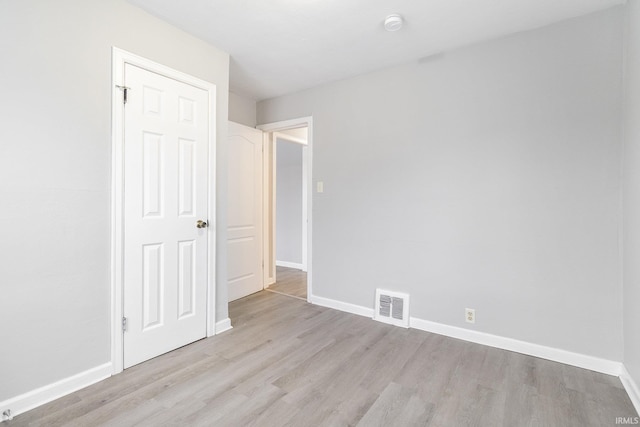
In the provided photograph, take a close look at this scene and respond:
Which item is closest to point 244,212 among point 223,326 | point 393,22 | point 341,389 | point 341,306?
point 223,326

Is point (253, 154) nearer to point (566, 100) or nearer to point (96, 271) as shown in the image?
point (96, 271)

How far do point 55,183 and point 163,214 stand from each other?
0.66m

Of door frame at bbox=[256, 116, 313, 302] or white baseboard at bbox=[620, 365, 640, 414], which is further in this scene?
door frame at bbox=[256, 116, 313, 302]

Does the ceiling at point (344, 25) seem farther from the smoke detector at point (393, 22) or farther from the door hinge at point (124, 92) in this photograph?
the door hinge at point (124, 92)

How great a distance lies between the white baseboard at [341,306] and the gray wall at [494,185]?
6 cm

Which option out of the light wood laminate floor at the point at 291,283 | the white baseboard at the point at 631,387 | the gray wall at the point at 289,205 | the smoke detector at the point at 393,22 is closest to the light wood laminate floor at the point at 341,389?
the white baseboard at the point at 631,387

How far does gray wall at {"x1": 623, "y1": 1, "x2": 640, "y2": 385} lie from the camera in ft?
5.69

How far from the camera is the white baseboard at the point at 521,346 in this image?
2.08 meters

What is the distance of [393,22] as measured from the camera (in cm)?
218

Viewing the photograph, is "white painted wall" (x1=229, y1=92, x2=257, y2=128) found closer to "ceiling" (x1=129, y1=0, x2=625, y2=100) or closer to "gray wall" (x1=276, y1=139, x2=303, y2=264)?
"ceiling" (x1=129, y1=0, x2=625, y2=100)

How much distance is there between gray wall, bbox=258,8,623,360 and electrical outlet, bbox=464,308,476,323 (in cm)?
5

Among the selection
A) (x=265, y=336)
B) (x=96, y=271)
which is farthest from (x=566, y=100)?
(x=96, y=271)

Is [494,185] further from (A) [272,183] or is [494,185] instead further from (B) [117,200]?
(B) [117,200]

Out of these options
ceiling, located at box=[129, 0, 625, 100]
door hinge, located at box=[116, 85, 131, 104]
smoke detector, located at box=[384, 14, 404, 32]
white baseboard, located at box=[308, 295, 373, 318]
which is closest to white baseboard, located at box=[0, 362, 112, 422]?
door hinge, located at box=[116, 85, 131, 104]
